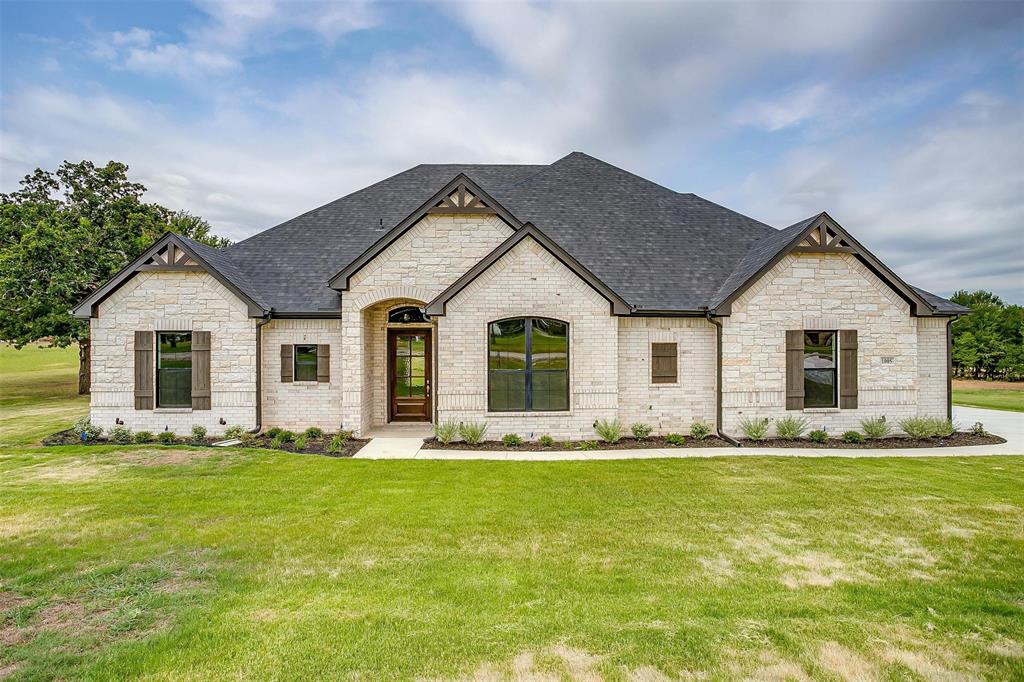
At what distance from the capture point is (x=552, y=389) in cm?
1262

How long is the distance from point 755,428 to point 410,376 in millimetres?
10268

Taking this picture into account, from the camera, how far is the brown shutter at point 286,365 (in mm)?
13547

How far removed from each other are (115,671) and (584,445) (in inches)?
388

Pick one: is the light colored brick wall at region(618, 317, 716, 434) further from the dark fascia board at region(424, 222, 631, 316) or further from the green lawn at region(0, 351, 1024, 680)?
the green lawn at region(0, 351, 1024, 680)

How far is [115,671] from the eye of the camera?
357 cm

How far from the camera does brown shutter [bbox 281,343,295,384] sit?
1355cm

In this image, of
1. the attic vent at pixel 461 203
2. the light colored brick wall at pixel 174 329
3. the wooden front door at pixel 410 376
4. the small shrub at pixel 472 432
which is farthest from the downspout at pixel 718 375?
the light colored brick wall at pixel 174 329

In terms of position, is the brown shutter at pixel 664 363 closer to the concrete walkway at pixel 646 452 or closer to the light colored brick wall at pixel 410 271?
the concrete walkway at pixel 646 452

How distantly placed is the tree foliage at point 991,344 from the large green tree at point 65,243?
46.4 meters

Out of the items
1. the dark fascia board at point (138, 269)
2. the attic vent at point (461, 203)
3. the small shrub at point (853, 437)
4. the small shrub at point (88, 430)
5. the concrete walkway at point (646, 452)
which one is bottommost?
the concrete walkway at point (646, 452)

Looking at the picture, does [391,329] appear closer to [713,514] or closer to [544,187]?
[544,187]

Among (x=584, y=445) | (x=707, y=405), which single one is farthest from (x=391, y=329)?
(x=707, y=405)

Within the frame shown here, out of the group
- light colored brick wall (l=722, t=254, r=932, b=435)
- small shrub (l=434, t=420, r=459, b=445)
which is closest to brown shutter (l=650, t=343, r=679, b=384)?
light colored brick wall (l=722, t=254, r=932, b=435)

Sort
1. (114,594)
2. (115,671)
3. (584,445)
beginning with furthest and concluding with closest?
(584,445)
(114,594)
(115,671)
